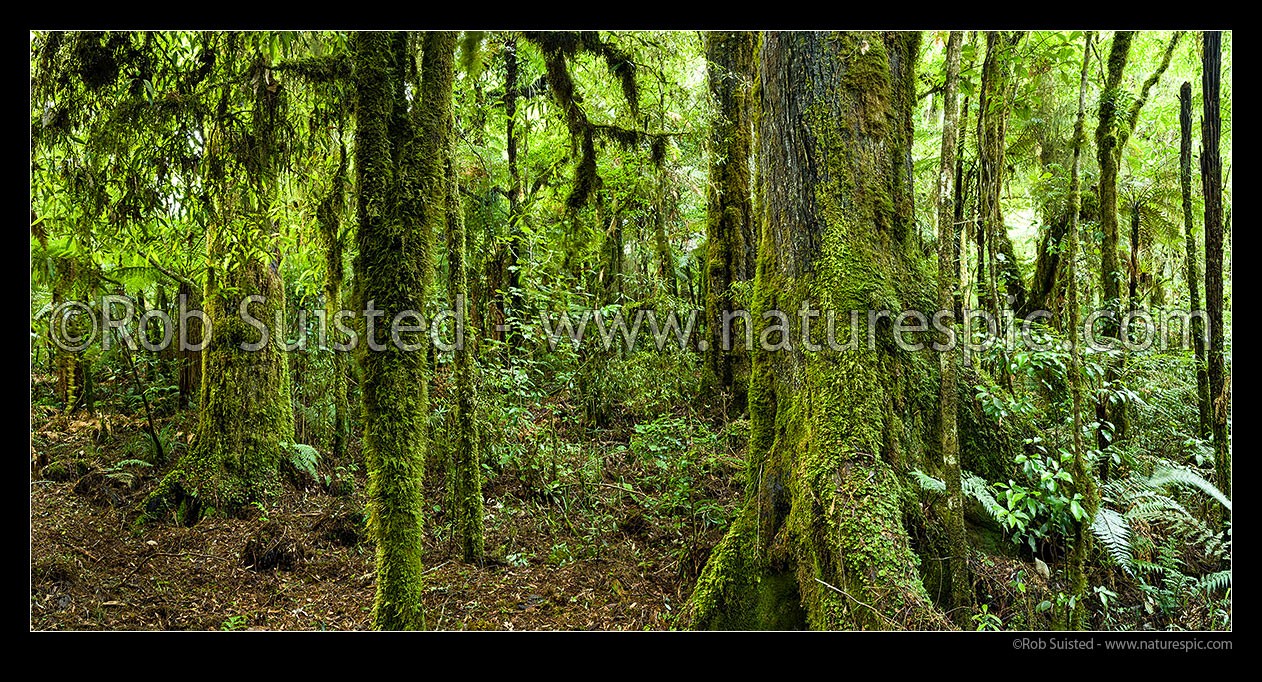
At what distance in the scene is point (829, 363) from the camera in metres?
3.44

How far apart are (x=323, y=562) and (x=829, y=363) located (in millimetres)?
5264

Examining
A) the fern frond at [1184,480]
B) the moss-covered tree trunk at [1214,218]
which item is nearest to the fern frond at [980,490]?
the fern frond at [1184,480]

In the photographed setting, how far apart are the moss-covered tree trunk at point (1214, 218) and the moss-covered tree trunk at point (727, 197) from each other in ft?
13.4

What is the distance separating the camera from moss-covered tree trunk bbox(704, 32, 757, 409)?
752cm

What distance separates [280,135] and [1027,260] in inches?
488

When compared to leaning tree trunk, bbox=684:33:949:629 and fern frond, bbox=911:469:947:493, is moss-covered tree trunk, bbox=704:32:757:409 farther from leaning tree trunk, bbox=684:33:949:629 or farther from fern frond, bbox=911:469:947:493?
fern frond, bbox=911:469:947:493

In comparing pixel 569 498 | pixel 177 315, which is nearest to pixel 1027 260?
pixel 569 498

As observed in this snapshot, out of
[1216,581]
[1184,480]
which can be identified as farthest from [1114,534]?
[1216,581]

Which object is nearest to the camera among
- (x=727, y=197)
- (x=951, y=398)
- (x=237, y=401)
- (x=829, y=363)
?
(x=829, y=363)

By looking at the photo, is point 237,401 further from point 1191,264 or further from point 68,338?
point 1191,264

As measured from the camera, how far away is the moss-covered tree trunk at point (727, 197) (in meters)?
7.52

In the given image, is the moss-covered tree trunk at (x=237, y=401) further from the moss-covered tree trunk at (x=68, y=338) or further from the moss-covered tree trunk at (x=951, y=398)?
the moss-covered tree trunk at (x=951, y=398)
